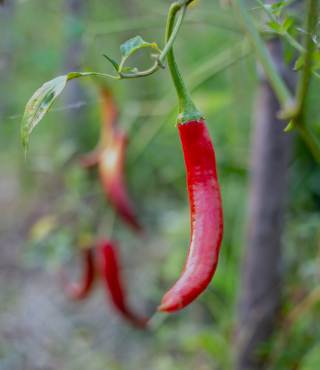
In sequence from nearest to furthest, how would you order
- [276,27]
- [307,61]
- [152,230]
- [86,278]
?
[307,61] → [276,27] → [86,278] → [152,230]

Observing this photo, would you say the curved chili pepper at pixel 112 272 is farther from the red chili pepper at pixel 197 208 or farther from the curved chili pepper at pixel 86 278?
the red chili pepper at pixel 197 208

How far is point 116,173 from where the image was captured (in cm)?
142

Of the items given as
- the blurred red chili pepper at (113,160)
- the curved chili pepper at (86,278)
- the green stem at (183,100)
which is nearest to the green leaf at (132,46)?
the green stem at (183,100)

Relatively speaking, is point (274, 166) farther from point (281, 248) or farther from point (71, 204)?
point (71, 204)

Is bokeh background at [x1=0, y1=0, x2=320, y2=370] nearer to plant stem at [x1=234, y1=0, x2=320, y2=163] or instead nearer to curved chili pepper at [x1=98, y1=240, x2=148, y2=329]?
curved chili pepper at [x1=98, y1=240, x2=148, y2=329]

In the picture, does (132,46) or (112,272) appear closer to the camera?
(132,46)

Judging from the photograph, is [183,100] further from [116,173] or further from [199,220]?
[116,173]

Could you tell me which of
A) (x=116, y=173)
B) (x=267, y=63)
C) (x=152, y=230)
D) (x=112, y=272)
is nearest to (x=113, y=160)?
(x=116, y=173)

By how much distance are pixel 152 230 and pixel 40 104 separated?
181 cm

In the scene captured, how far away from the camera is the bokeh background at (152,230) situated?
135 centimetres

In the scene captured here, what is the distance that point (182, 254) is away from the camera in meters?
1.79

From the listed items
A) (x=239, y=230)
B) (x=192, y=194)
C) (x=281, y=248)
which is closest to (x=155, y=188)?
(x=239, y=230)

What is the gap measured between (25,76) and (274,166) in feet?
8.40

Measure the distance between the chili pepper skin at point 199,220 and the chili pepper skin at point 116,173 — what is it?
2.90 feet
